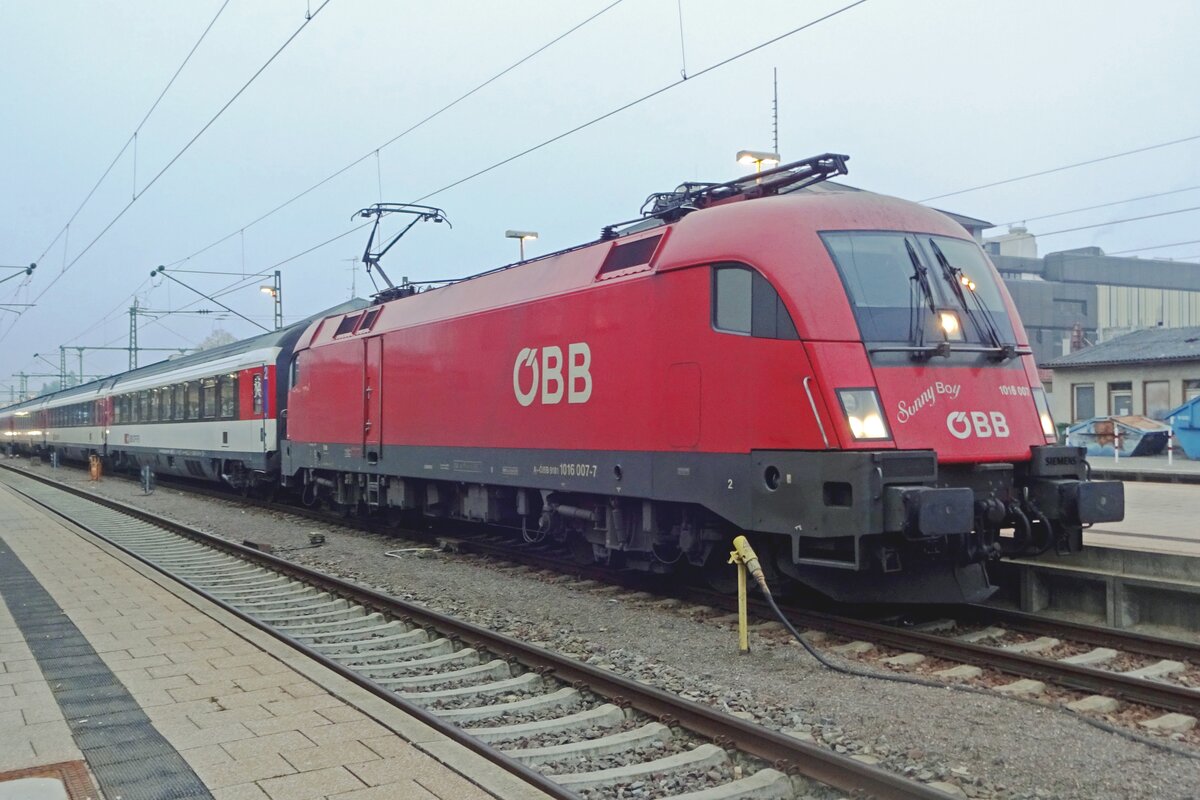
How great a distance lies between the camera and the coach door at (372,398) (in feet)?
48.9

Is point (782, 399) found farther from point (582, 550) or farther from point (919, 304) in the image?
point (582, 550)

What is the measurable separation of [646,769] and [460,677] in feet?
7.62

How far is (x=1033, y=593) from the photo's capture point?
8.80 m

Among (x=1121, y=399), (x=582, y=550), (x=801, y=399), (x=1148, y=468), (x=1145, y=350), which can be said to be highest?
(x=1145, y=350)

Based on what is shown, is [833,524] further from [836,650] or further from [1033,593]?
[1033,593]

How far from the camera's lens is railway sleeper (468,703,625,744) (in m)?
5.55

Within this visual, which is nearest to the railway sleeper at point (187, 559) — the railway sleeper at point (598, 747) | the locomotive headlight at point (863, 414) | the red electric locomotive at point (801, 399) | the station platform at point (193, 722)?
the station platform at point (193, 722)

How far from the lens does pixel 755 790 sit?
4656mm

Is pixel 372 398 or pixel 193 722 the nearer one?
pixel 193 722

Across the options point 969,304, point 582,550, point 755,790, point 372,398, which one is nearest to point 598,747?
point 755,790

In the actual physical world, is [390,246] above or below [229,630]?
above

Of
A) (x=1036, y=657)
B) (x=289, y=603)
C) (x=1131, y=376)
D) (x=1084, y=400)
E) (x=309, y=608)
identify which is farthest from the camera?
(x=1084, y=400)

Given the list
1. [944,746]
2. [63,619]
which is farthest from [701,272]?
[63,619]

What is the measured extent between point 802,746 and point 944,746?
85 cm
